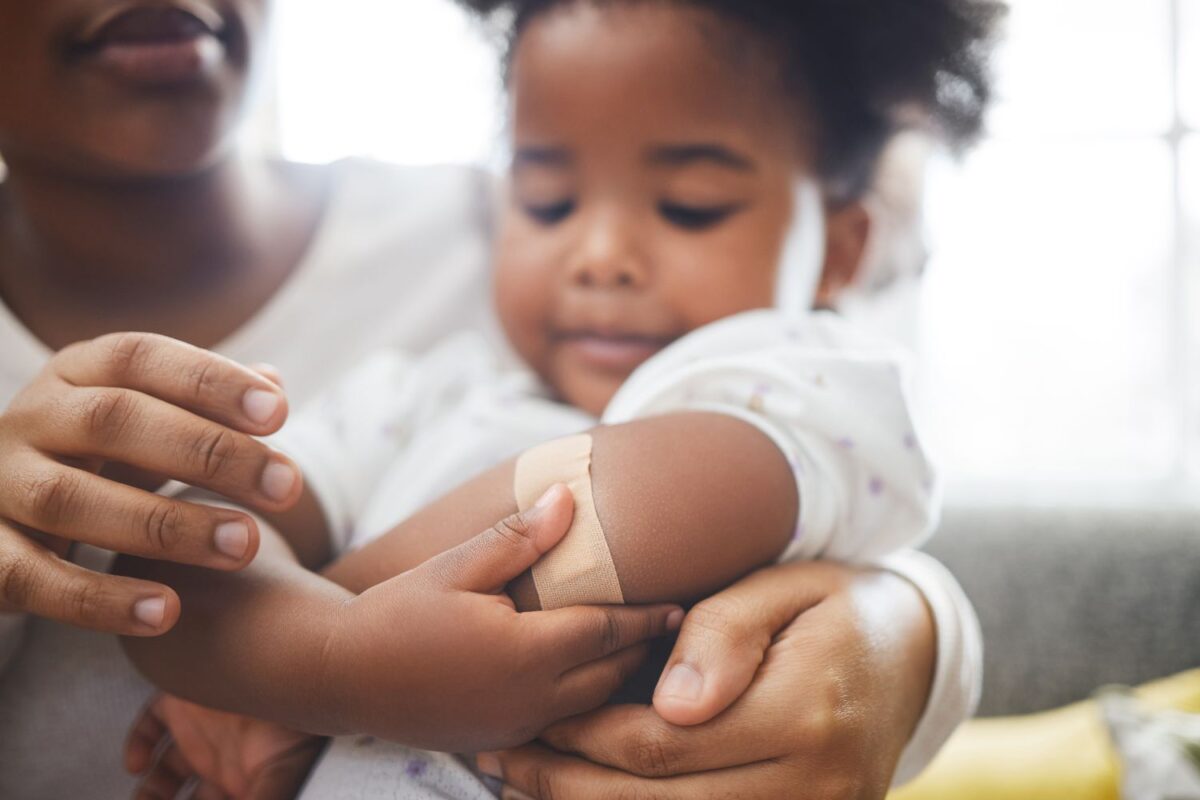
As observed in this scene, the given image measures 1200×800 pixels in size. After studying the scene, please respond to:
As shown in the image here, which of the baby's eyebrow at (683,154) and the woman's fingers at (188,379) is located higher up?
the baby's eyebrow at (683,154)

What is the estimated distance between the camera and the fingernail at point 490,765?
20.5 inches

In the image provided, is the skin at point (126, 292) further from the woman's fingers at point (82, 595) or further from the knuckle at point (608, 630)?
the knuckle at point (608, 630)

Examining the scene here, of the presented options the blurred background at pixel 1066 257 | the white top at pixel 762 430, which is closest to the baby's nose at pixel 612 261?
the white top at pixel 762 430

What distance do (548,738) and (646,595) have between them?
0.11 meters

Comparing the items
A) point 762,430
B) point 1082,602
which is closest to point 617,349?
point 762,430

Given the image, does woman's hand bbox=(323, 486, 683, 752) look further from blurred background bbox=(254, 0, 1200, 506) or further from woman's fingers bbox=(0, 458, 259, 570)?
blurred background bbox=(254, 0, 1200, 506)

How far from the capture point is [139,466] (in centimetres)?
49

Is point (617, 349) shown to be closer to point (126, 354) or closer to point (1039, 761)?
point (126, 354)

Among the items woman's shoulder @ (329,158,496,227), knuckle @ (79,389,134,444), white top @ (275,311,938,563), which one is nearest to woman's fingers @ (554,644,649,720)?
white top @ (275,311,938,563)

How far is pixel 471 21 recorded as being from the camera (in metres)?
1.09

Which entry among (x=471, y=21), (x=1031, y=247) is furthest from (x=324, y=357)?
(x=1031, y=247)

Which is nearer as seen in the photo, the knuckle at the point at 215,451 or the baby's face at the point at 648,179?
the knuckle at the point at 215,451

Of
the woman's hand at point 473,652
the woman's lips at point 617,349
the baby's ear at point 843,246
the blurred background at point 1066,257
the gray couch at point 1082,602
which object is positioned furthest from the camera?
the blurred background at point 1066,257

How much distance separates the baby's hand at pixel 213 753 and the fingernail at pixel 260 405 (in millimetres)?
221
